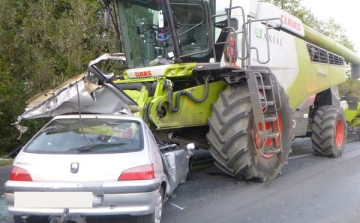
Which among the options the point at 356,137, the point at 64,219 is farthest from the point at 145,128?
the point at 356,137

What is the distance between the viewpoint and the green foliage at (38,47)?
11.0 metres

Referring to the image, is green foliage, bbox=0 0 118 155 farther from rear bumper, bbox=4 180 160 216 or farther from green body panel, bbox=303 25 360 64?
rear bumper, bbox=4 180 160 216

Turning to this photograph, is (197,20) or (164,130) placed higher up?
(197,20)

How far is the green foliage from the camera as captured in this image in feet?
36.1

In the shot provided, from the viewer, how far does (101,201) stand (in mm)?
4496

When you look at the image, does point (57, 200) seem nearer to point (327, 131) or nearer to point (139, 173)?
point (139, 173)

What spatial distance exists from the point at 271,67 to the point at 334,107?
10.2 feet

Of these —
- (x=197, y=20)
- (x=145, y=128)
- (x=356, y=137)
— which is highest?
(x=197, y=20)

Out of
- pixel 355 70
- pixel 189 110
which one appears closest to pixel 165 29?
pixel 189 110

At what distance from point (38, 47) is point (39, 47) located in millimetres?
26

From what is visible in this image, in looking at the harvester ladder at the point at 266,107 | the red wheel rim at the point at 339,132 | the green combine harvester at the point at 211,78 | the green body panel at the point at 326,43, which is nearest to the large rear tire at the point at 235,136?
the green combine harvester at the point at 211,78

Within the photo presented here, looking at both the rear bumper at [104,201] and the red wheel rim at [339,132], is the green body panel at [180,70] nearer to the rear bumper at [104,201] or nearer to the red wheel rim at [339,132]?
the rear bumper at [104,201]

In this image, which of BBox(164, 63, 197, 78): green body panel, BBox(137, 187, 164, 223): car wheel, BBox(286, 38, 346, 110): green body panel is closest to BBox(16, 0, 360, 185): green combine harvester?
BBox(164, 63, 197, 78): green body panel

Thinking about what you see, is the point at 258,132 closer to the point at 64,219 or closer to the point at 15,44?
the point at 64,219
